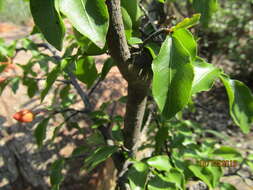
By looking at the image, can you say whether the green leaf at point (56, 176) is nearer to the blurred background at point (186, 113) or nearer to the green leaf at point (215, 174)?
the blurred background at point (186, 113)

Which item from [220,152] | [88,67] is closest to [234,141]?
[220,152]

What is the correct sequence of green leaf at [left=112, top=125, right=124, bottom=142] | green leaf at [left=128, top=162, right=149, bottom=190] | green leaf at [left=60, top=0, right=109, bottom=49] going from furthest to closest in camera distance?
1. green leaf at [left=112, top=125, right=124, bottom=142]
2. green leaf at [left=128, top=162, right=149, bottom=190]
3. green leaf at [left=60, top=0, right=109, bottom=49]

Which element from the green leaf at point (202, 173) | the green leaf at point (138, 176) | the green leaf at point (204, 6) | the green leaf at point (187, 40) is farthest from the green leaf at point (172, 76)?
the green leaf at point (202, 173)

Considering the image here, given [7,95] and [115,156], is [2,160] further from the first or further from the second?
[115,156]

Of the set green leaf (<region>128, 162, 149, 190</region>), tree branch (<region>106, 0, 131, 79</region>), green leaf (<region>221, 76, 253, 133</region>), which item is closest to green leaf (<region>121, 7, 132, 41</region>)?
tree branch (<region>106, 0, 131, 79</region>)

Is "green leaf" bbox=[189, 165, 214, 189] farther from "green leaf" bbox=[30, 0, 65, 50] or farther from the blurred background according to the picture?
"green leaf" bbox=[30, 0, 65, 50]

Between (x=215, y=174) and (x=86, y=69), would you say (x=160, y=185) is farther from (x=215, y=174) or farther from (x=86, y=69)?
(x=86, y=69)
